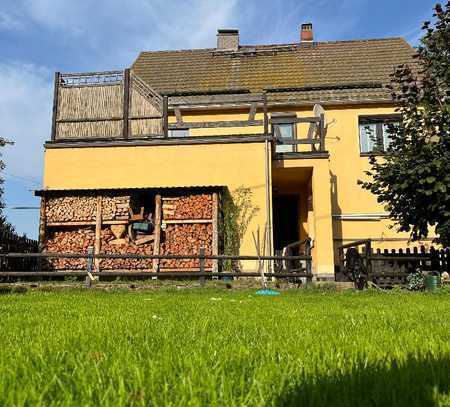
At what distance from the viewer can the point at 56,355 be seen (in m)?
2.39

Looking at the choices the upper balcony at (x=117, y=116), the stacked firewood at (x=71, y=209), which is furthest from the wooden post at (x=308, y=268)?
the stacked firewood at (x=71, y=209)

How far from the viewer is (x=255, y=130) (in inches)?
687

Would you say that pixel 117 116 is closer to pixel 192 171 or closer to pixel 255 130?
pixel 192 171

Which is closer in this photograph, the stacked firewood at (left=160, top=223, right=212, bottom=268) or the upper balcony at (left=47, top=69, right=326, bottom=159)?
the stacked firewood at (left=160, top=223, right=212, bottom=268)

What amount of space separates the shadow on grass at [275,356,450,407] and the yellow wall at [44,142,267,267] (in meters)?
12.7

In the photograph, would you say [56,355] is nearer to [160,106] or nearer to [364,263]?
[364,263]

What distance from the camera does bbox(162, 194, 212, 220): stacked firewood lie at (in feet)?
46.4

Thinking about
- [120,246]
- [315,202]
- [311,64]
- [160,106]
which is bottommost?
[120,246]

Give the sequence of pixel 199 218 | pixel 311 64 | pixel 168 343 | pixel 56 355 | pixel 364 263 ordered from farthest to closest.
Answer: pixel 311 64, pixel 199 218, pixel 364 263, pixel 168 343, pixel 56 355

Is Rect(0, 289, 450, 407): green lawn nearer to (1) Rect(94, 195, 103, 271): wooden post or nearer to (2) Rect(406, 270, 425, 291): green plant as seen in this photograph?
(2) Rect(406, 270, 425, 291): green plant

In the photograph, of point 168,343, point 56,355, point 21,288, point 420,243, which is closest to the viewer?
point 56,355

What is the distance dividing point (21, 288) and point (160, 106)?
24.6 feet

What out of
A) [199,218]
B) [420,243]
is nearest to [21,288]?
[199,218]

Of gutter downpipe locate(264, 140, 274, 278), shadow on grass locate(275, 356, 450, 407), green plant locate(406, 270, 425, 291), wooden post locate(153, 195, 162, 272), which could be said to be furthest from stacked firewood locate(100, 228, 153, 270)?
shadow on grass locate(275, 356, 450, 407)
